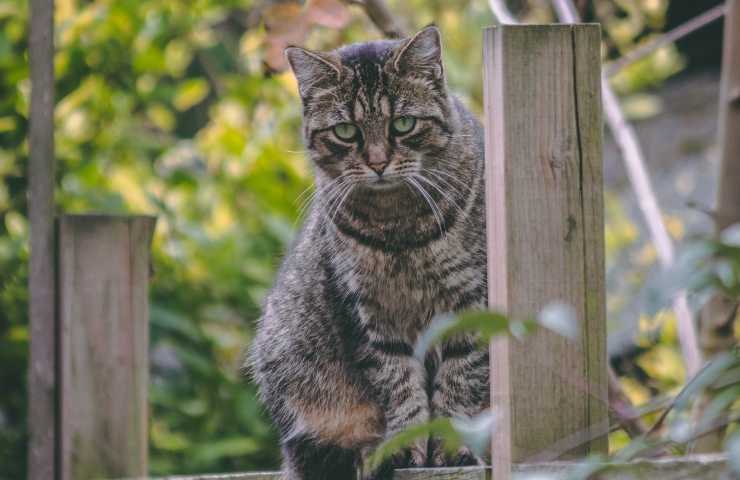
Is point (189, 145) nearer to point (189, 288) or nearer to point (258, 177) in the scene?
point (258, 177)

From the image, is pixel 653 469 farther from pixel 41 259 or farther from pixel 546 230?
pixel 41 259

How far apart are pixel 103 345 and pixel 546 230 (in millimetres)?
1211

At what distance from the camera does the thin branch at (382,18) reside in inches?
114

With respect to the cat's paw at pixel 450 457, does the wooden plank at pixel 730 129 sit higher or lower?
higher

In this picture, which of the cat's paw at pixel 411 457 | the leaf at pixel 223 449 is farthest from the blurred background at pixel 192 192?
the cat's paw at pixel 411 457

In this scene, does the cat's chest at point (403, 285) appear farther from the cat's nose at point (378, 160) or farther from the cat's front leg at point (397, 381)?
the cat's nose at point (378, 160)

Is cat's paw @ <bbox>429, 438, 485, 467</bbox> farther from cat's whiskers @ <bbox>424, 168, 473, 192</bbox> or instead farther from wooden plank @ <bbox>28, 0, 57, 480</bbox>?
wooden plank @ <bbox>28, 0, 57, 480</bbox>

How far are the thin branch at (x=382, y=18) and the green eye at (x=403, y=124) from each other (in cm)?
46

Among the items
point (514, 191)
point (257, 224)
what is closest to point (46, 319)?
point (514, 191)

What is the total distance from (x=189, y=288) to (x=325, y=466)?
1737 mm

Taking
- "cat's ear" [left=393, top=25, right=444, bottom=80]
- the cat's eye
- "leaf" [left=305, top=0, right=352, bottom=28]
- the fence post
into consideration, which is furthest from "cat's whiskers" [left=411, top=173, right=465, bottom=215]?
the fence post

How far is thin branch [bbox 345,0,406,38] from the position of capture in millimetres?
2887

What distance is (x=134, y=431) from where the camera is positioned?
241 centimetres

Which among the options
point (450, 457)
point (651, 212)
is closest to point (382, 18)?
point (651, 212)
